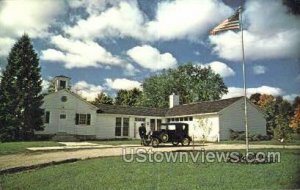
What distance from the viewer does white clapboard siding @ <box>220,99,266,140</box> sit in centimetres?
2810

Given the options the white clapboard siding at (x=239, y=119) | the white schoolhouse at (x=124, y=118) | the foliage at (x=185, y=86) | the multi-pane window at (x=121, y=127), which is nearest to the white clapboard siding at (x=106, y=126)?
the white schoolhouse at (x=124, y=118)

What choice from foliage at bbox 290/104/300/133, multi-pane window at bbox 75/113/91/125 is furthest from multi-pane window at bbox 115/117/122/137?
foliage at bbox 290/104/300/133

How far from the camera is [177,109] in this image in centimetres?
3444

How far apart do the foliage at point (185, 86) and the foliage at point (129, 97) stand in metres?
0.75

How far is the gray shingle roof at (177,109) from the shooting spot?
96.0 feet

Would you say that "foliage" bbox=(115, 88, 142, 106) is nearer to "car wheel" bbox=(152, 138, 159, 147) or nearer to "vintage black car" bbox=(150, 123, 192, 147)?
"vintage black car" bbox=(150, 123, 192, 147)

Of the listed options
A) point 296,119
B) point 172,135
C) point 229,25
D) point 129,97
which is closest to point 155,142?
point 172,135

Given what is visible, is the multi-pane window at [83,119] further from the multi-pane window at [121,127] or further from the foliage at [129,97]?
the foliage at [129,97]

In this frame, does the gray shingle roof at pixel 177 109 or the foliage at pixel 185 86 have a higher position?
the foliage at pixel 185 86

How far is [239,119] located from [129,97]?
17.4 m

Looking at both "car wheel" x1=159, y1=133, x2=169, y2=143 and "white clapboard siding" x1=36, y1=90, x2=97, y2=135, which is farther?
"white clapboard siding" x1=36, y1=90, x2=97, y2=135

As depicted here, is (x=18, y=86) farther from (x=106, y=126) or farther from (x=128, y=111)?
(x=128, y=111)

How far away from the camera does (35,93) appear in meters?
15.3

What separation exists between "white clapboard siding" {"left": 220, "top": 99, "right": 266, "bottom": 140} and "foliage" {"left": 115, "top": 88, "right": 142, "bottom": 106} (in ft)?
50.5
